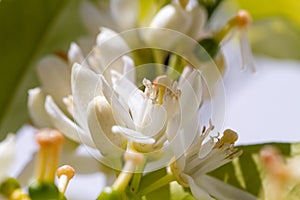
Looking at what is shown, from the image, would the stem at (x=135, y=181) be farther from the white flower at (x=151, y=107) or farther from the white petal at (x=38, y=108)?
the white petal at (x=38, y=108)

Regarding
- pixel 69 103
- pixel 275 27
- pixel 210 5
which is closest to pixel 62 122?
pixel 69 103

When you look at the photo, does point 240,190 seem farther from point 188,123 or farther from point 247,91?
point 247,91

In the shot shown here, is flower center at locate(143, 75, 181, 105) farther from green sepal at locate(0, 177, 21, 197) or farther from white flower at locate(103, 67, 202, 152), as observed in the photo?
green sepal at locate(0, 177, 21, 197)

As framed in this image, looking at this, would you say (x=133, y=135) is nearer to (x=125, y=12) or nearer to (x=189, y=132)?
(x=189, y=132)

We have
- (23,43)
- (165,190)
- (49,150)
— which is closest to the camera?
(49,150)

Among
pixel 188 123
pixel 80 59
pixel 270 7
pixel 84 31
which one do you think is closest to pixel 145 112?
pixel 188 123
